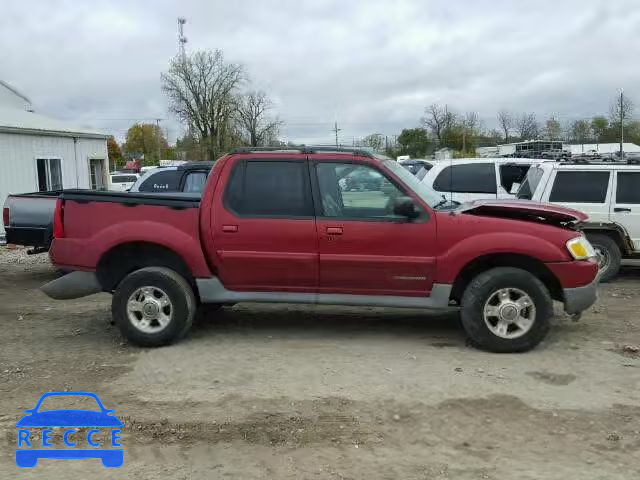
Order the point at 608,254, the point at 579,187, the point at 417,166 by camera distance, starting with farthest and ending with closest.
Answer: the point at 417,166 < the point at 579,187 < the point at 608,254

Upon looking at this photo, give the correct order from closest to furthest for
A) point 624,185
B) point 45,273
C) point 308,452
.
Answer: point 308,452
point 624,185
point 45,273

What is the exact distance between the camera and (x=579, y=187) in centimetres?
938

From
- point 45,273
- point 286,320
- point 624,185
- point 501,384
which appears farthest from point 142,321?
point 624,185

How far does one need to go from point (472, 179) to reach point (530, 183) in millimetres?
1130

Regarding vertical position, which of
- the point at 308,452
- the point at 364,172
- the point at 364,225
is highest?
the point at 364,172

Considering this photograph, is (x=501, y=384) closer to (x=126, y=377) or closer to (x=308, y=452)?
(x=308, y=452)

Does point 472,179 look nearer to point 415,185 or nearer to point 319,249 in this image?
point 415,185

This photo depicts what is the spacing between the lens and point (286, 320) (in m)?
7.13

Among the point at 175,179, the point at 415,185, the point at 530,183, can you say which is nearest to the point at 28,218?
the point at 175,179

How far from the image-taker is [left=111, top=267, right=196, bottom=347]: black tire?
5961 millimetres

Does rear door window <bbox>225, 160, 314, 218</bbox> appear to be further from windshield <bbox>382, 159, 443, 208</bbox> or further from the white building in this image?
the white building

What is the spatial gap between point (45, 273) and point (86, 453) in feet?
25.2

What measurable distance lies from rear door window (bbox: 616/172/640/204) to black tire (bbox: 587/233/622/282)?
2.05 feet

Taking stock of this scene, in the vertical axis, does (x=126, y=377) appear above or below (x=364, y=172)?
below
